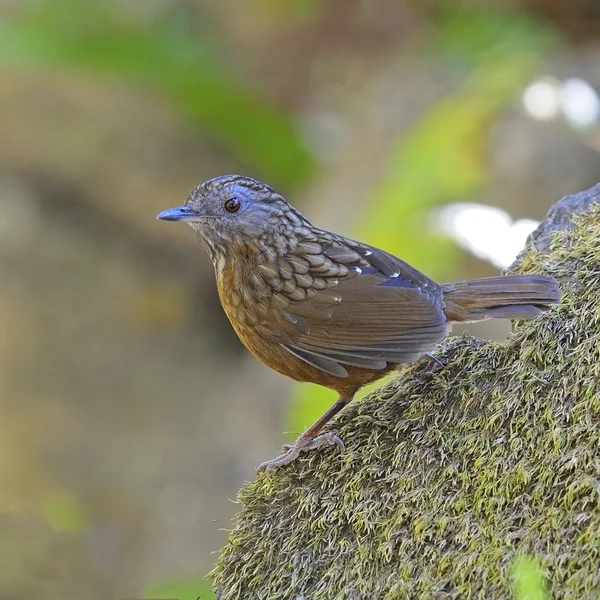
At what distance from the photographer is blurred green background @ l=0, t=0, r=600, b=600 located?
252 inches

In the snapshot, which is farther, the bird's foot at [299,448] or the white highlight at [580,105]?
the white highlight at [580,105]

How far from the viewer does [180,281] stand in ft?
30.7

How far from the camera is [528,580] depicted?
6.69ft

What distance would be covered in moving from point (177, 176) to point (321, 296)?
655 cm

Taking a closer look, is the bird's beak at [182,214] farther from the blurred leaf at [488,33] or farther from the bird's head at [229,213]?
the blurred leaf at [488,33]

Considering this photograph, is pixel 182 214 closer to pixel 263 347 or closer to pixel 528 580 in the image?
pixel 263 347

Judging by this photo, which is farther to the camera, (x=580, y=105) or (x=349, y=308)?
(x=580, y=105)

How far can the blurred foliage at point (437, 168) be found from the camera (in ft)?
18.4

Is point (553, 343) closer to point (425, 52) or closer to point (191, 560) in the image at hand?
point (191, 560)

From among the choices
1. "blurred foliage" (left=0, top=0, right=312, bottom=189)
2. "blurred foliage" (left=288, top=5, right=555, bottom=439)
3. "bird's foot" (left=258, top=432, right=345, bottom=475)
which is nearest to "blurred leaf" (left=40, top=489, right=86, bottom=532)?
"blurred foliage" (left=288, top=5, right=555, bottom=439)

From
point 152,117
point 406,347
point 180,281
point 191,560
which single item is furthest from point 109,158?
point 406,347

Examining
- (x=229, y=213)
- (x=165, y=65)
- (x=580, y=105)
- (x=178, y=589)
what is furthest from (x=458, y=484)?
(x=165, y=65)

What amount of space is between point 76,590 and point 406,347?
4473 millimetres

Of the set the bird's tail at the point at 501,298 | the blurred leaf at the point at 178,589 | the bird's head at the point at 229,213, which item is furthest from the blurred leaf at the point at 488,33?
the blurred leaf at the point at 178,589
